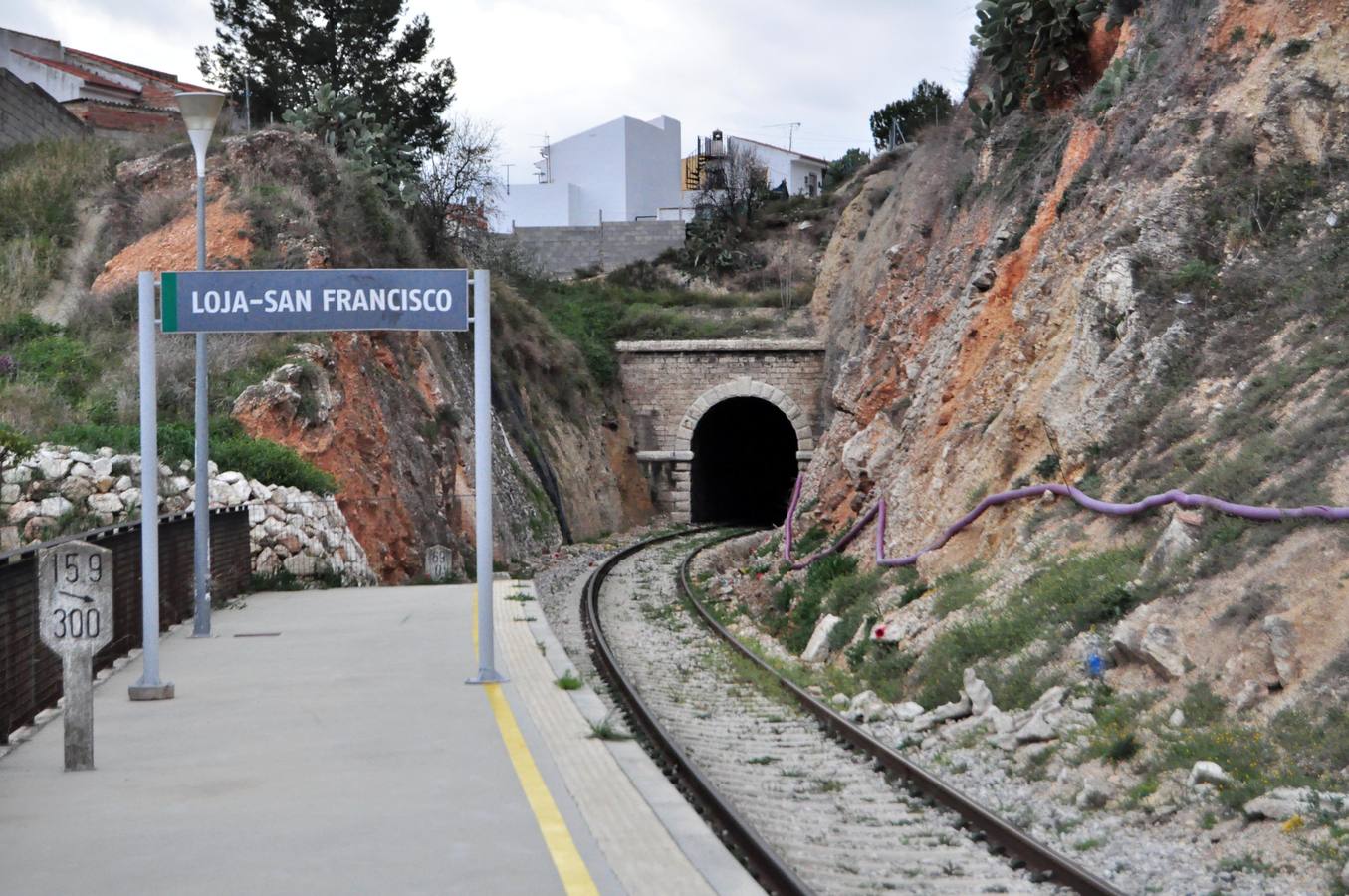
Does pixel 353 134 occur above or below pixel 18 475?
above

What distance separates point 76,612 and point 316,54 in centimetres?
3494

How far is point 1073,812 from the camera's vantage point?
7.82 meters

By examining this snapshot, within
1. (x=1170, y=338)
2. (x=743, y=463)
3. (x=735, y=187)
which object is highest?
(x=735, y=187)

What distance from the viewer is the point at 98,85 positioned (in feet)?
157

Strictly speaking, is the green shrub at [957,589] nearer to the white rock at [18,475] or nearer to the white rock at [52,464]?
the white rock at [52,464]

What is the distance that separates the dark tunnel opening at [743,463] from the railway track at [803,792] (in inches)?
1145

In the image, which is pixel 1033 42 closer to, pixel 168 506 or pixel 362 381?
pixel 362 381

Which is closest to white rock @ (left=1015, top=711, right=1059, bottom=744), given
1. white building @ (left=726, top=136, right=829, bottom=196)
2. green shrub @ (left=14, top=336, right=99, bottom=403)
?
green shrub @ (left=14, top=336, right=99, bottom=403)

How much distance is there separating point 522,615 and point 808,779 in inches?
226

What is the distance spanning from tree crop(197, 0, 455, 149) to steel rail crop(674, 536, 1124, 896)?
30966 millimetres

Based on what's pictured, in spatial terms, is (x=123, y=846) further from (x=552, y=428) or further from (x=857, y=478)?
(x=552, y=428)

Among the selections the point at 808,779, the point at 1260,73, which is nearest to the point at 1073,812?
the point at 808,779

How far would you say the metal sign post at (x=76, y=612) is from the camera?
725 centimetres

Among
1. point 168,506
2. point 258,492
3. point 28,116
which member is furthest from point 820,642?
point 28,116
